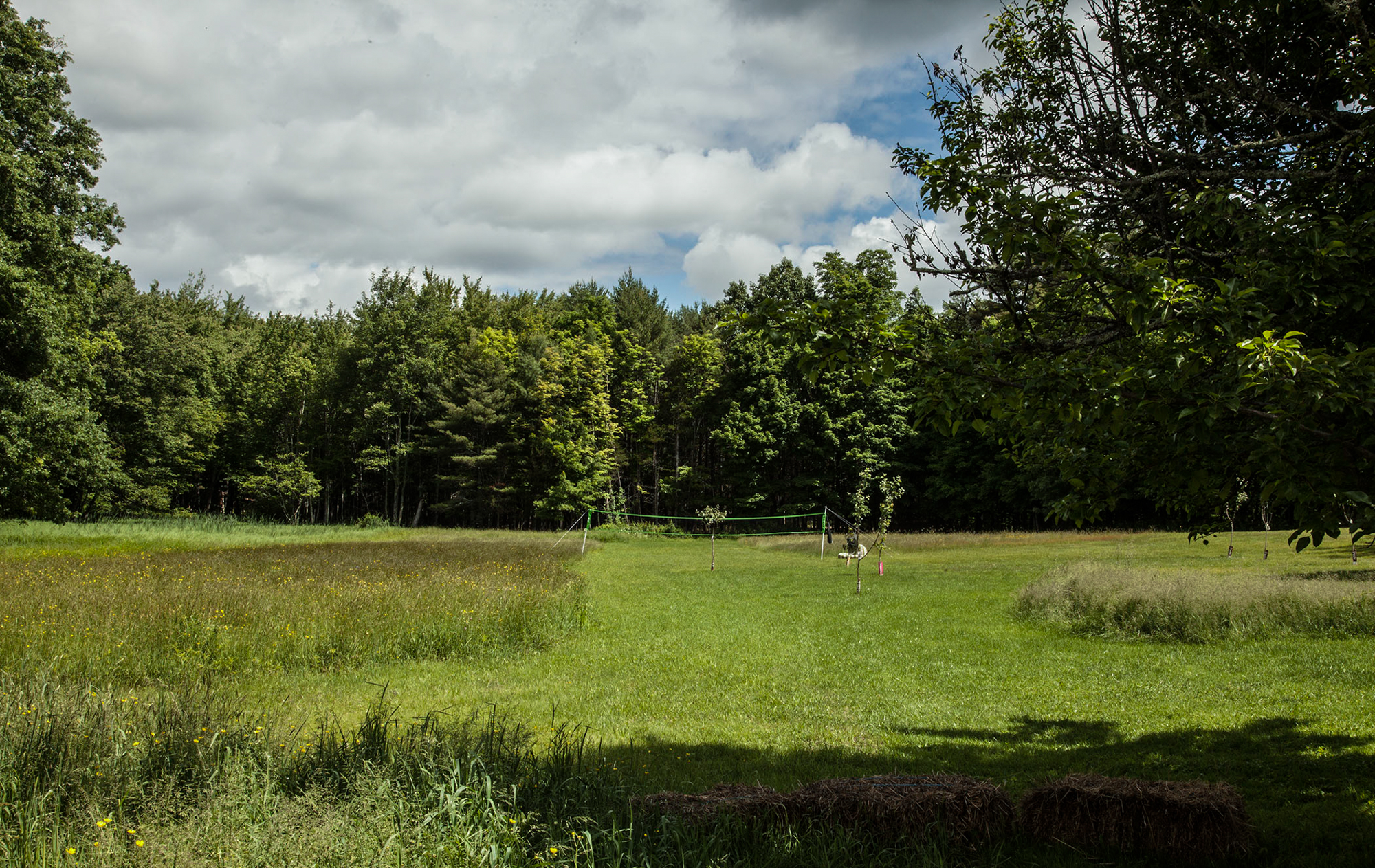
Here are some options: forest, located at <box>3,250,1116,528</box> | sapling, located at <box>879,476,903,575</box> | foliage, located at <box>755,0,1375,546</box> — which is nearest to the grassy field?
foliage, located at <box>755,0,1375,546</box>

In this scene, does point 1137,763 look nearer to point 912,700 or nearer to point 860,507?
point 912,700

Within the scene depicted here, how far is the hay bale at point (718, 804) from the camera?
4242 mm

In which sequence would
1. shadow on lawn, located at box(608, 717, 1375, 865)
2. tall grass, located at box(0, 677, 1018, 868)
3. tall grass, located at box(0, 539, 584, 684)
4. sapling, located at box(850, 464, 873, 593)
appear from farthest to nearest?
1. sapling, located at box(850, 464, 873, 593)
2. tall grass, located at box(0, 539, 584, 684)
3. shadow on lawn, located at box(608, 717, 1375, 865)
4. tall grass, located at box(0, 677, 1018, 868)

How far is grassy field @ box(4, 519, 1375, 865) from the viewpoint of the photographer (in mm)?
6117

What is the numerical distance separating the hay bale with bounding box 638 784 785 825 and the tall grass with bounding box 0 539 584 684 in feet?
19.1

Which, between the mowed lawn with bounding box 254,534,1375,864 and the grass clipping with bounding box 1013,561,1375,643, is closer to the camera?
the mowed lawn with bounding box 254,534,1375,864

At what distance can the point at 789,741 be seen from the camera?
743 centimetres

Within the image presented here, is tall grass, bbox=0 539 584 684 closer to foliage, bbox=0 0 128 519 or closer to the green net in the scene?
foliage, bbox=0 0 128 519

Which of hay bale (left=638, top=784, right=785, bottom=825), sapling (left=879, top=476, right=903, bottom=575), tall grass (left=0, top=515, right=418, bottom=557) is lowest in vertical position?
tall grass (left=0, top=515, right=418, bottom=557)

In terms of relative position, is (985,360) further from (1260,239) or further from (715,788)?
(715,788)

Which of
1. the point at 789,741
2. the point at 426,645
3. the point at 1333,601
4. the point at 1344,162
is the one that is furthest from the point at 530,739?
the point at 1333,601

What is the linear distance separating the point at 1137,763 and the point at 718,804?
4.53 meters

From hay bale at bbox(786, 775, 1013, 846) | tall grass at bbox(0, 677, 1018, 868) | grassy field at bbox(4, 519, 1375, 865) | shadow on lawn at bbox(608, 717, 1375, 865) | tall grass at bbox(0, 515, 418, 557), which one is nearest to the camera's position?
tall grass at bbox(0, 677, 1018, 868)

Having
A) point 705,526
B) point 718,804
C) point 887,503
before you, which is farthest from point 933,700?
point 705,526
